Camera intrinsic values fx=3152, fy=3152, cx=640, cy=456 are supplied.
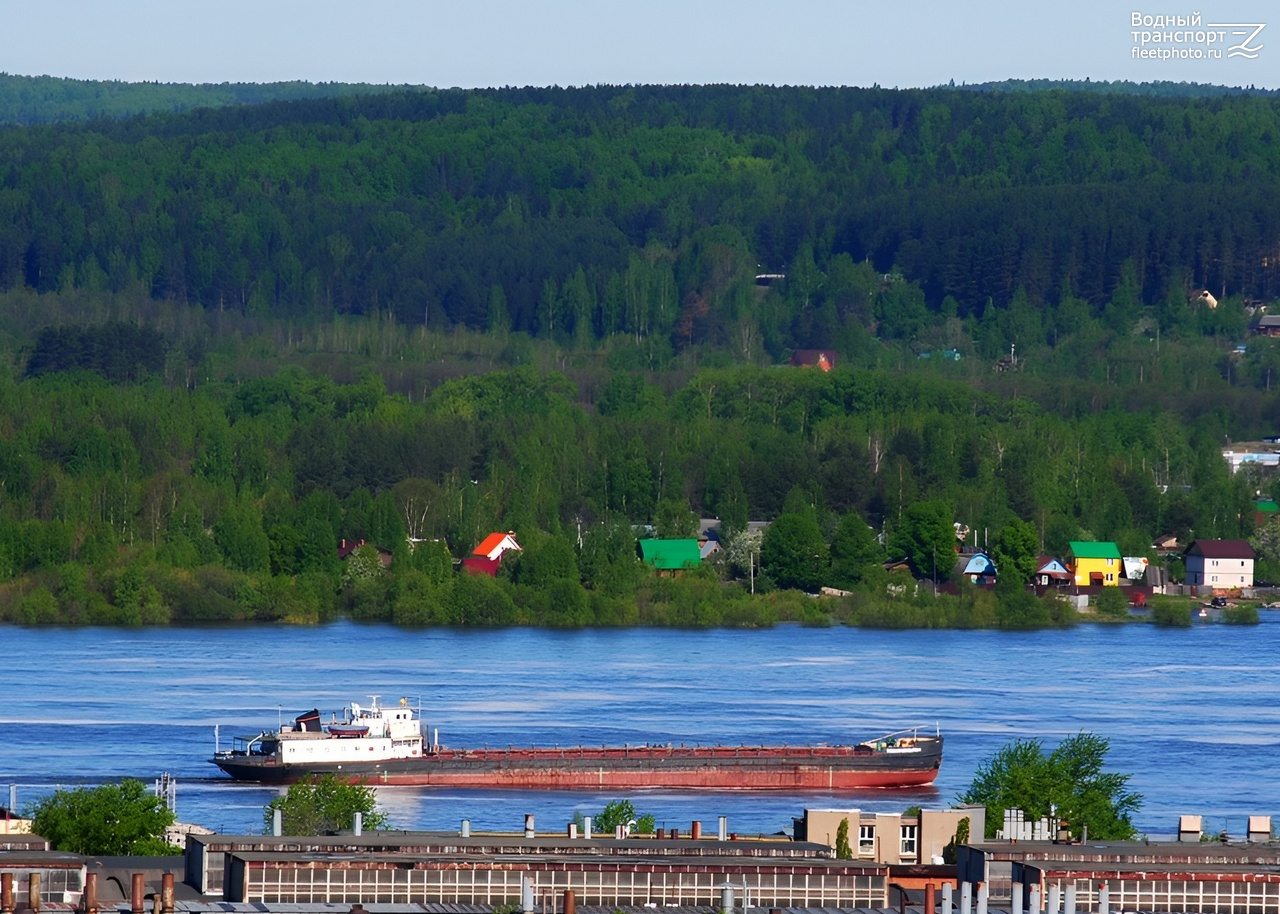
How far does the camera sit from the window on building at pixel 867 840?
35.5m

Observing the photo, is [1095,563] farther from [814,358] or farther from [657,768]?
[814,358]

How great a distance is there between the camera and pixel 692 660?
7862 cm

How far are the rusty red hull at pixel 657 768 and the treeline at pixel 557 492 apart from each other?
34.4 metres

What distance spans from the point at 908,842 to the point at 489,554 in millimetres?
66016

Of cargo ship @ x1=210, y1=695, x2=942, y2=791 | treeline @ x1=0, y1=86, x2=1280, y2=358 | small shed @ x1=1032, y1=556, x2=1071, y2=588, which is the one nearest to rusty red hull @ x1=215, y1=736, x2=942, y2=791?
cargo ship @ x1=210, y1=695, x2=942, y2=791

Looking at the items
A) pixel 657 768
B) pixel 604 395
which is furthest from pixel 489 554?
pixel 657 768

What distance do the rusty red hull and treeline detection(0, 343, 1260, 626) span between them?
113 feet

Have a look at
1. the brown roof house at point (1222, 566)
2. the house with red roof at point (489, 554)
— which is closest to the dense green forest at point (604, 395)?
the house with red roof at point (489, 554)

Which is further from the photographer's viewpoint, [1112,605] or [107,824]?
[1112,605]

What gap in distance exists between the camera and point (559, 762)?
181 feet

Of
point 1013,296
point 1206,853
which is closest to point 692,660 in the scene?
point 1206,853

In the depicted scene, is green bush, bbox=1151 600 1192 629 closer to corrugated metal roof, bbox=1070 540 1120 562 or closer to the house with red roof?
corrugated metal roof, bbox=1070 540 1120 562

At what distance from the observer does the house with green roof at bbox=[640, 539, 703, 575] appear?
3939 inches

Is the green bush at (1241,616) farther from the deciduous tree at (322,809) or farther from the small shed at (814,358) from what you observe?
the small shed at (814,358)
